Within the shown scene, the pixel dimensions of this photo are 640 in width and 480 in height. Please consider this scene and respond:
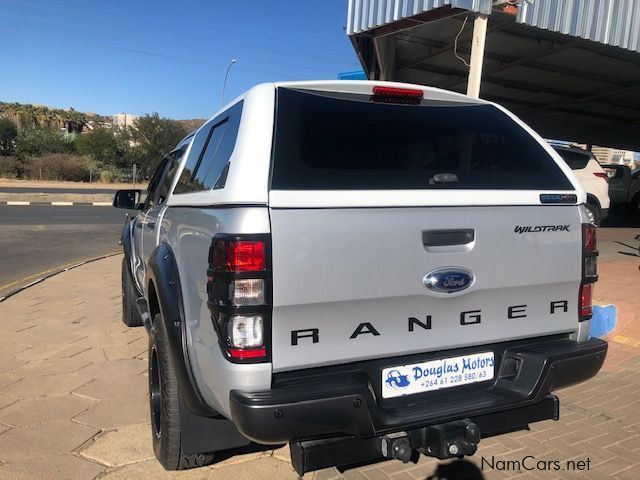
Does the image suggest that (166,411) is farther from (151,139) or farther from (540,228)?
(151,139)

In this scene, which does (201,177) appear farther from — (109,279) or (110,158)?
(110,158)

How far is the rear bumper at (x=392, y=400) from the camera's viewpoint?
2059mm

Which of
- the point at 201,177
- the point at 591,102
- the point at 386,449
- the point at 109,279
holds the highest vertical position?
the point at 591,102

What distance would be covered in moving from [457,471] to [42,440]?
2451mm

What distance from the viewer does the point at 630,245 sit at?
37.5 feet

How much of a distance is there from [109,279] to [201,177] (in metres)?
5.80

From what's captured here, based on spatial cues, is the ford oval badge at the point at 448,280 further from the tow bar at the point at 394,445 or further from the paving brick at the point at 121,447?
the paving brick at the point at 121,447

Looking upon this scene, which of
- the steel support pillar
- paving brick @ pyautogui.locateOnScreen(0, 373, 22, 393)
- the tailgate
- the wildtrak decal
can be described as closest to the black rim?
the tailgate

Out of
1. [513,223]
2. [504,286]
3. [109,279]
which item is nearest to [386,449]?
[504,286]

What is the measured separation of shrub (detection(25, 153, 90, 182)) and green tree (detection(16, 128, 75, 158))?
3266mm

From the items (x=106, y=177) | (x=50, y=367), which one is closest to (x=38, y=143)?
(x=106, y=177)

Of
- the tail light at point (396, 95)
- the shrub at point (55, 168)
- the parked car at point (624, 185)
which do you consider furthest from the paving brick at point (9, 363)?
the shrub at point (55, 168)

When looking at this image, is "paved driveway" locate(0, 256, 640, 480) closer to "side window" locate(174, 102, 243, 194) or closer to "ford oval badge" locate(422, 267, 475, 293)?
"ford oval badge" locate(422, 267, 475, 293)

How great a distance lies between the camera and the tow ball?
225 centimetres
